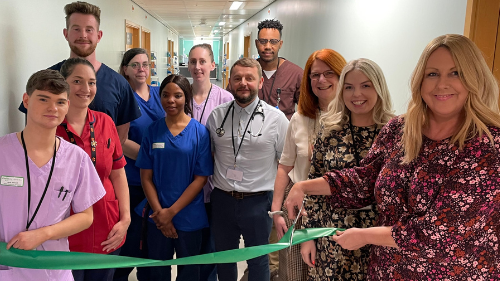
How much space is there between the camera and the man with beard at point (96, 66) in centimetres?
235

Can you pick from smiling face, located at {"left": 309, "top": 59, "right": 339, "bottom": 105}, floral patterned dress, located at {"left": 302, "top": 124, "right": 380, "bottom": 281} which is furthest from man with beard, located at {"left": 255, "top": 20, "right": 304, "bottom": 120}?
floral patterned dress, located at {"left": 302, "top": 124, "right": 380, "bottom": 281}

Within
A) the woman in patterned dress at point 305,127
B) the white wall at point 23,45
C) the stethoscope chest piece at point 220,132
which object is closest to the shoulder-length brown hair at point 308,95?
the woman in patterned dress at point 305,127

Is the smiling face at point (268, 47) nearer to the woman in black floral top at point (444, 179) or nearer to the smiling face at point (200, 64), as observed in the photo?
the smiling face at point (200, 64)

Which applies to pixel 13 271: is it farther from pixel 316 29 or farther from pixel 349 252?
pixel 316 29

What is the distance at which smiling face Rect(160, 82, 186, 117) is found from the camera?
246cm

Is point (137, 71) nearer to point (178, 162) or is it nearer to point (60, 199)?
point (178, 162)

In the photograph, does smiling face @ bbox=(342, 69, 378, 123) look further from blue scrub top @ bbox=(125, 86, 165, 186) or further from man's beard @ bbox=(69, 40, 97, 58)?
man's beard @ bbox=(69, 40, 97, 58)

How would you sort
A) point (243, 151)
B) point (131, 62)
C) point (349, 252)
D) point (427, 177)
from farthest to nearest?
point (131, 62), point (243, 151), point (349, 252), point (427, 177)

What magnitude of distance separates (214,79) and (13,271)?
2177cm

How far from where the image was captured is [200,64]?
3053 millimetres

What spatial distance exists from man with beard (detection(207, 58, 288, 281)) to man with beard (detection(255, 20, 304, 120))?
1005 millimetres

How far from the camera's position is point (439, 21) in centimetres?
248

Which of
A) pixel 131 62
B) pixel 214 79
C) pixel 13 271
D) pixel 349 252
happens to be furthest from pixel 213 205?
pixel 214 79

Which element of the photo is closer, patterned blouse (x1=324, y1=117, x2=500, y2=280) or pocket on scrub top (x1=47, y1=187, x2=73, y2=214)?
patterned blouse (x1=324, y1=117, x2=500, y2=280)
